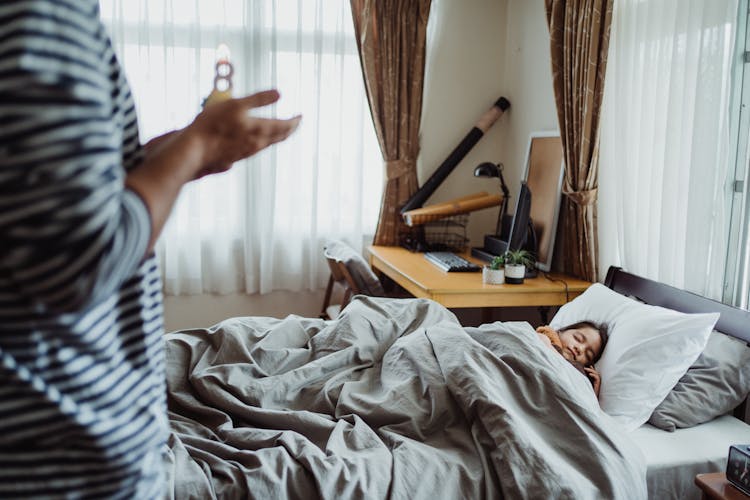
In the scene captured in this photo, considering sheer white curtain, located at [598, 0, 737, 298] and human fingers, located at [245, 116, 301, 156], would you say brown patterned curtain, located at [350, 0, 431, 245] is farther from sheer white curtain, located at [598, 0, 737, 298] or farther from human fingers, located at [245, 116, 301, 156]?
human fingers, located at [245, 116, 301, 156]

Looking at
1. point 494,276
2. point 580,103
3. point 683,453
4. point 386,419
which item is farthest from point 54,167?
point 580,103

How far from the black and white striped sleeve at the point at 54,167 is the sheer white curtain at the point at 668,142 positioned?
210 cm

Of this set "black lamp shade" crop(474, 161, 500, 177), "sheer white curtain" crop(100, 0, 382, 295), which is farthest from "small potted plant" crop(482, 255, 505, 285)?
"sheer white curtain" crop(100, 0, 382, 295)

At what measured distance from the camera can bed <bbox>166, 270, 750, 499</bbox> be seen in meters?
1.39

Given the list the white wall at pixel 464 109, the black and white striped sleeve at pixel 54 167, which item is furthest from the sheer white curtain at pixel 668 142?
the black and white striped sleeve at pixel 54 167

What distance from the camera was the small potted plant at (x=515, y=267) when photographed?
2.75 metres

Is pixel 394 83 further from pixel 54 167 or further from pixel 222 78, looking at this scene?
pixel 54 167

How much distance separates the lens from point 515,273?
2.75 meters

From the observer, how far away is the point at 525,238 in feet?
9.77

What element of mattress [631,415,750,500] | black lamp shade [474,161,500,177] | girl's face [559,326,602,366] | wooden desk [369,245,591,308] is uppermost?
black lamp shade [474,161,500,177]

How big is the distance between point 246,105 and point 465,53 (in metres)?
3.28

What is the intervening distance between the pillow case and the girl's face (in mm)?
295

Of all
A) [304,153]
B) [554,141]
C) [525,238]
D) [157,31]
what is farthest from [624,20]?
[157,31]

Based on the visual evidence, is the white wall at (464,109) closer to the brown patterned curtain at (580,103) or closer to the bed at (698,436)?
the brown patterned curtain at (580,103)
